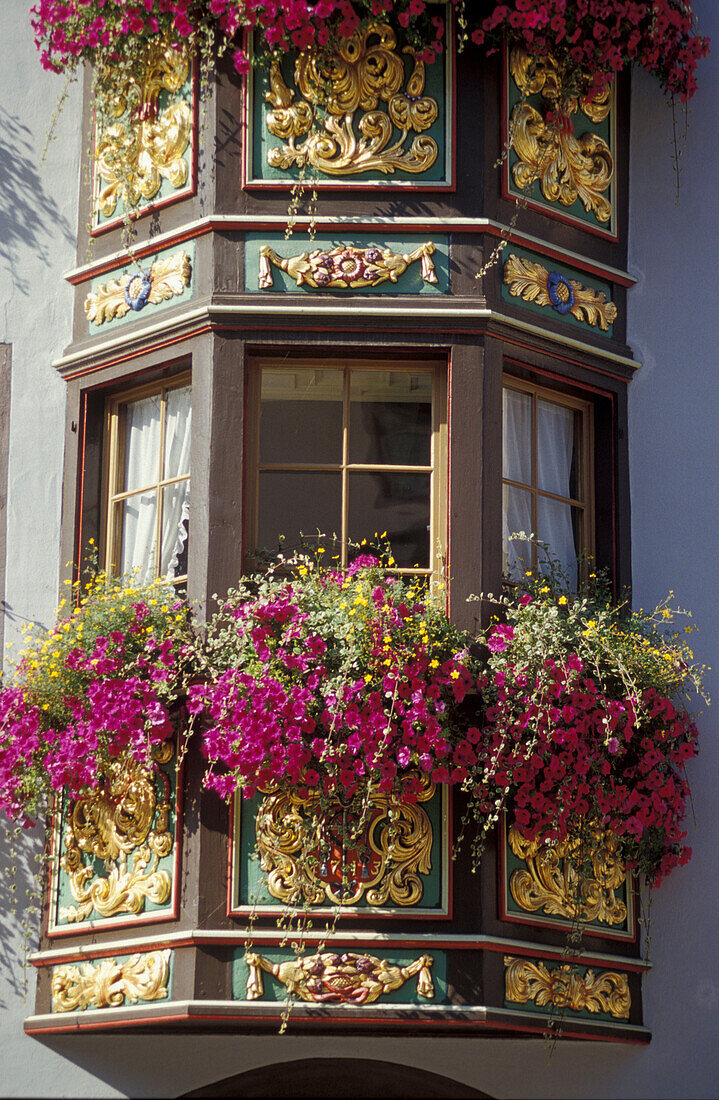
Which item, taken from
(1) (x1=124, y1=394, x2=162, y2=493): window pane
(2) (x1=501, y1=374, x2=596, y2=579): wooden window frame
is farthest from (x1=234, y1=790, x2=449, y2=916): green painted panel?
(1) (x1=124, y1=394, x2=162, y2=493): window pane

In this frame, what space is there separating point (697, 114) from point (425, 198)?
2019 mm

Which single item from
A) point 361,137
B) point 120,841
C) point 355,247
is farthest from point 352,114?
point 120,841

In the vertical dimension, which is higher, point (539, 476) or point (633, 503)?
point (539, 476)

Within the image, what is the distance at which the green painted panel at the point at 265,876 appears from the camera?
8180 mm

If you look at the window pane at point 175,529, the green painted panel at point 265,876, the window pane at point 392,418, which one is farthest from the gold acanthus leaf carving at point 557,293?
the green painted panel at point 265,876

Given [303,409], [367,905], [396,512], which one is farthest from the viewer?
[303,409]

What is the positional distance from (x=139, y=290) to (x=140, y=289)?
0.01 m

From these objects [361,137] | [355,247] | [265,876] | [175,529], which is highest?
[361,137]

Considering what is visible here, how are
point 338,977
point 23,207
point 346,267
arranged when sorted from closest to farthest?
1. point 338,977
2. point 346,267
3. point 23,207

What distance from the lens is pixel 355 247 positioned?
8914 millimetres

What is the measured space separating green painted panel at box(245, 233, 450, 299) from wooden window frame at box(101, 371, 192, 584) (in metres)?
0.73

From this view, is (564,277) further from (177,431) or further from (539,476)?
(177,431)

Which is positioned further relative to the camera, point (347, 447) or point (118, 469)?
point (118, 469)

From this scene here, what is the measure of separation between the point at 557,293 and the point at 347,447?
1.39 meters
